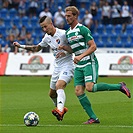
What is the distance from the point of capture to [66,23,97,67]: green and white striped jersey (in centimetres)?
1103

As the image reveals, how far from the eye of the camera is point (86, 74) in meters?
11.0

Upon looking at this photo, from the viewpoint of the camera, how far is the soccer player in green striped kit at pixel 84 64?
10.9 meters

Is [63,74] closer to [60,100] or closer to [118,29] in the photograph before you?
[60,100]

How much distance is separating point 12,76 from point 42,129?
60.4 ft

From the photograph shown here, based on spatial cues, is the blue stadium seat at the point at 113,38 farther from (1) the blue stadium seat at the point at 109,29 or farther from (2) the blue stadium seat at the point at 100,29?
(2) the blue stadium seat at the point at 100,29

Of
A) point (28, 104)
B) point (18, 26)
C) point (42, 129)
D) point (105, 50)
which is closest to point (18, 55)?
point (105, 50)

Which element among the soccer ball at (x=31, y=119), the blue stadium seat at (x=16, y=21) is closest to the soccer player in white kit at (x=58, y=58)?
the soccer ball at (x=31, y=119)

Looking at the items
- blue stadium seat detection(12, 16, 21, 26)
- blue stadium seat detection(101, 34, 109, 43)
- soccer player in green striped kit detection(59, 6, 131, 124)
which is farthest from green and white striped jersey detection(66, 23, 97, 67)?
blue stadium seat detection(12, 16, 21, 26)

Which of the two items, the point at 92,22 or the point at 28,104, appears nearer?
the point at 28,104

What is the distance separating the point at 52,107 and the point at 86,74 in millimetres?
4049

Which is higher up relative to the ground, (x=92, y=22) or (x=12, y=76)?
(x=92, y=22)

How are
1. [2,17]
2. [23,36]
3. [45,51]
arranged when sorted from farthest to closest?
[2,17]
[23,36]
[45,51]

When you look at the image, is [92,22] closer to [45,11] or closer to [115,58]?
[45,11]

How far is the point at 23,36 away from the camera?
3294cm
